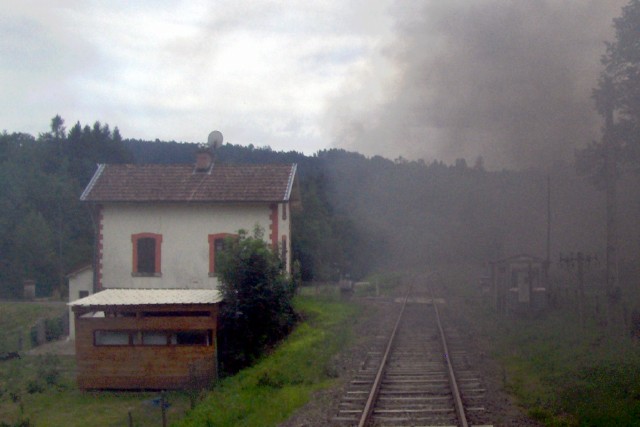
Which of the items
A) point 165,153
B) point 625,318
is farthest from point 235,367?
point 165,153

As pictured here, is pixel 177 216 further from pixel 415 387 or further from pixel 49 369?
pixel 415 387

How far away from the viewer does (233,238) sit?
911 inches

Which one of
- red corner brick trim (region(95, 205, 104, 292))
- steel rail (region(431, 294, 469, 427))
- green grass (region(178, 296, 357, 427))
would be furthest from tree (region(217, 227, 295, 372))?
red corner brick trim (region(95, 205, 104, 292))

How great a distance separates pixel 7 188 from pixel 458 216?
4678 cm

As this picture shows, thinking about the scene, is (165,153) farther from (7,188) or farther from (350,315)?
(350,315)

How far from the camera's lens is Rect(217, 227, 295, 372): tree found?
868 inches

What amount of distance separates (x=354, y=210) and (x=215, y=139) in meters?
49.1

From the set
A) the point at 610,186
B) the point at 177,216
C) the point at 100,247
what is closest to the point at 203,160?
the point at 177,216

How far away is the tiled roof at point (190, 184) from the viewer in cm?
2803

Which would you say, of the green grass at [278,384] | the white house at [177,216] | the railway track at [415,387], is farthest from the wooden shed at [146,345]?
the railway track at [415,387]

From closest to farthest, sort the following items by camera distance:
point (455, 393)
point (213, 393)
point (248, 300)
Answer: point (455, 393), point (213, 393), point (248, 300)

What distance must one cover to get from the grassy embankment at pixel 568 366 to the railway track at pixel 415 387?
35.6 inches

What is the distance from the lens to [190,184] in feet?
95.0

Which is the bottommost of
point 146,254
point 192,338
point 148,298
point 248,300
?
point 192,338
